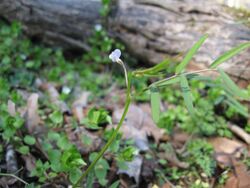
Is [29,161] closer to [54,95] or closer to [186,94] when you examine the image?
[54,95]

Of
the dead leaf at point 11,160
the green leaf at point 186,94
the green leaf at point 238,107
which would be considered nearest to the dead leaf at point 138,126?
the dead leaf at point 11,160

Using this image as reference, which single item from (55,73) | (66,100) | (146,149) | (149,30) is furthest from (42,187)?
(149,30)

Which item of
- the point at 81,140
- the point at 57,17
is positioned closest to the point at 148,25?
the point at 57,17

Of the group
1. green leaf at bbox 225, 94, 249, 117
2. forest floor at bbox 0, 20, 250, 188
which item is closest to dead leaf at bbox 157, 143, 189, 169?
forest floor at bbox 0, 20, 250, 188

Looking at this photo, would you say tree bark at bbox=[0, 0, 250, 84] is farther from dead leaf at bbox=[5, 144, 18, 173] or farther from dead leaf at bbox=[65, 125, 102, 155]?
dead leaf at bbox=[5, 144, 18, 173]

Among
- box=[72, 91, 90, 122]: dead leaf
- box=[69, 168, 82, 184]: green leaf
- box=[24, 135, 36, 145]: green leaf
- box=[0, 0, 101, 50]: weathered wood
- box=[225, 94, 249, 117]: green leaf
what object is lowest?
box=[72, 91, 90, 122]: dead leaf

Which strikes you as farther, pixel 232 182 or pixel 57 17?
pixel 57 17

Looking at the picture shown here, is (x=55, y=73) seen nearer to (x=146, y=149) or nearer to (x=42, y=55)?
A: (x=42, y=55)

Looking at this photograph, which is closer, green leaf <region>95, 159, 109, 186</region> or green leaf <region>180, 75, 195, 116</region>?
green leaf <region>180, 75, 195, 116</region>
